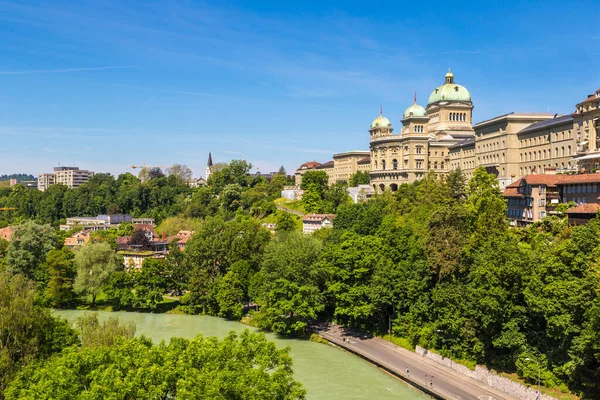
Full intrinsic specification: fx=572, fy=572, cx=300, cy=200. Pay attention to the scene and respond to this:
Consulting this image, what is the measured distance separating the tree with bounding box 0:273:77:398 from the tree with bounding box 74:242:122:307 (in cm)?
2162

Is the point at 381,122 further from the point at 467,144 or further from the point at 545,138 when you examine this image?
the point at 545,138

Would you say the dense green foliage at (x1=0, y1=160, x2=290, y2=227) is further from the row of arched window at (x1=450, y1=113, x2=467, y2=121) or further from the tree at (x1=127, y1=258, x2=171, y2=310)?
the tree at (x1=127, y1=258, x2=171, y2=310)

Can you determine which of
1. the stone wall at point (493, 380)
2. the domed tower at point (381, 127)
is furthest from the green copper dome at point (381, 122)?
the stone wall at point (493, 380)

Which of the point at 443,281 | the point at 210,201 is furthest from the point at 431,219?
the point at 210,201

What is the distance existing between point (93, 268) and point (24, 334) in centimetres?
2544

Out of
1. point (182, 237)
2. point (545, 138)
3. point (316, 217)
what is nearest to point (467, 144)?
point (545, 138)

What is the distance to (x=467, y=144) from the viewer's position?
274 ft

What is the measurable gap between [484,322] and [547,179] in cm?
2271

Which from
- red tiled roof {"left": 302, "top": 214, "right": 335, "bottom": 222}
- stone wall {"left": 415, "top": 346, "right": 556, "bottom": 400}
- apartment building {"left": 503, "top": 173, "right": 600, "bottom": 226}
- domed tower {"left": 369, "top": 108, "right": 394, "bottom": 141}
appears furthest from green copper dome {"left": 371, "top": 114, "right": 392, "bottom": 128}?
stone wall {"left": 415, "top": 346, "right": 556, "bottom": 400}

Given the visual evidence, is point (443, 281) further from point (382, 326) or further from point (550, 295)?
point (550, 295)

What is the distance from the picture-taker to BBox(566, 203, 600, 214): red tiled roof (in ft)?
131

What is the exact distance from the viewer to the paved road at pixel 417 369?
28219 mm

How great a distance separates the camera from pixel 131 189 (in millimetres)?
116938

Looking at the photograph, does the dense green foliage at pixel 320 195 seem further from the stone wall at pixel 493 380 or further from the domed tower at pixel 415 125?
the stone wall at pixel 493 380
